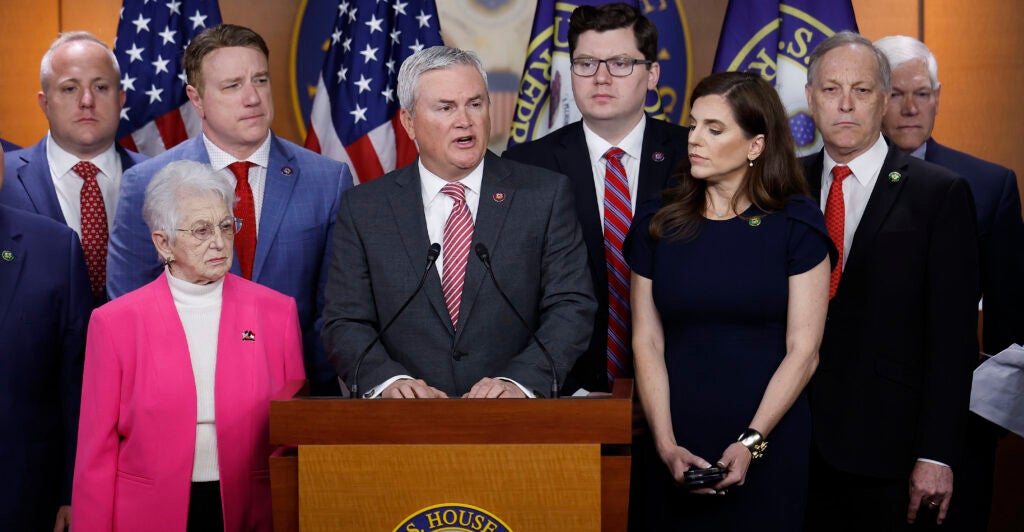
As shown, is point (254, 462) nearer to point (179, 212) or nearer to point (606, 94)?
point (179, 212)

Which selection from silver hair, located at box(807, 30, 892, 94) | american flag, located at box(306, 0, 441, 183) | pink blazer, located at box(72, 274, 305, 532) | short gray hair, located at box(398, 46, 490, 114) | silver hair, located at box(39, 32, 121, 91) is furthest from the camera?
american flag, located at box(306, 0, 441, 183)

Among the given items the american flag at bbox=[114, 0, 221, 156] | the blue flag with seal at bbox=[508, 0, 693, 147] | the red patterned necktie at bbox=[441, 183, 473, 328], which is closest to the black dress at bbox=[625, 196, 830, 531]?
the red patterned necktie at bbox=[441, 183, 473, 328]

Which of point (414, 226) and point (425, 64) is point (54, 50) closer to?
point (425, 64)

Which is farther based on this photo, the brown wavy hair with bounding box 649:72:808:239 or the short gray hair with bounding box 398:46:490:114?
the short gray hair with bounding box 398:46:490:114

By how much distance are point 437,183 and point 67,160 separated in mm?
1633

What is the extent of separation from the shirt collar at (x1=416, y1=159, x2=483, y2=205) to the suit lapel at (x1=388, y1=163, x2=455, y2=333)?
1.0 inches

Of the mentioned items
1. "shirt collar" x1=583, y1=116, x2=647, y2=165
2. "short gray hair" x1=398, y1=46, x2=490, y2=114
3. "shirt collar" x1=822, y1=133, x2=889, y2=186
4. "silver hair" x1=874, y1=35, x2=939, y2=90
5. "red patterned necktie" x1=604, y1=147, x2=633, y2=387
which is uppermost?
"silver hair" x1=874, y1=35, x2=939, y2=90

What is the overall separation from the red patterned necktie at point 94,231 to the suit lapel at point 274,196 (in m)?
0.69

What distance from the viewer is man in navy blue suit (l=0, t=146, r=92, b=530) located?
314 centimetres

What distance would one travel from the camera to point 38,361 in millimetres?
3186

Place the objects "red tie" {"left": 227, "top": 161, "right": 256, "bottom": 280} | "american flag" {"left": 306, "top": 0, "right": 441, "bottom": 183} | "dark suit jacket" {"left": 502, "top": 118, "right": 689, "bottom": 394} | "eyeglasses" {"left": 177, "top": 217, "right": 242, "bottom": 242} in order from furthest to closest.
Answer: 1. "american flag" {"left": 306, "top": 0, "right": 441, "bottom": 183}
2. "red tie" {"left": 227, "top": 161, "right": 256, "bottom": 280}
3. "dark suit jacket" {"left": 502, "top": 118, "right": 689, "bottom": 394}
4. "eyeglasses" {"left": 177, "top": 217, "right": 242, "bottom": 242}

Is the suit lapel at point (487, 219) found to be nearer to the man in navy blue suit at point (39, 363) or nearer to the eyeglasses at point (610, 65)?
the eyeglasses at point (610, 65)

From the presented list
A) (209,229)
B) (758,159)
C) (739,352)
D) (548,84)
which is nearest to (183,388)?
(209,229)

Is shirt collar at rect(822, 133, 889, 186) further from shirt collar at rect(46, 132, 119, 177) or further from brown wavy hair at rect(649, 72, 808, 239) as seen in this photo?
shirt collar at rect(46, 132, 119, 177)
